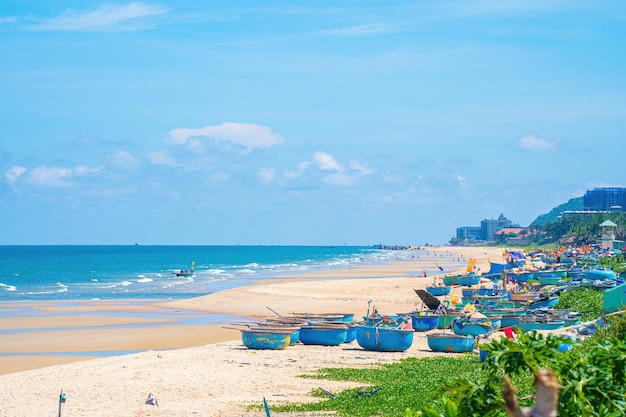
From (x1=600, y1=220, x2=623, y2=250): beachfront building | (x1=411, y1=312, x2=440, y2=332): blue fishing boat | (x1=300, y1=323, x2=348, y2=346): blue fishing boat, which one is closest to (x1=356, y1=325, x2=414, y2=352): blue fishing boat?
(x1=300, y1=323, x2=348, y2=346): blue fishing boat

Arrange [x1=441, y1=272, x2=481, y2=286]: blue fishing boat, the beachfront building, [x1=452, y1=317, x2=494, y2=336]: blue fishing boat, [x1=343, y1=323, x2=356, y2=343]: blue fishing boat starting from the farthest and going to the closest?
the beachfront building < [x1=441, y1=272, x2=481, y2=286]: blue fishing boat < [x1=343, y1=323, x2=356, y2=343]: blue fishing boat < [x1=452, y1=317, x2=494, y2=336]: blue fishing boat

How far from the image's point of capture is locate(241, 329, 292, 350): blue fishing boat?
2692 cm

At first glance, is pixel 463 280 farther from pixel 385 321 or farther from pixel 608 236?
pixel 608 236

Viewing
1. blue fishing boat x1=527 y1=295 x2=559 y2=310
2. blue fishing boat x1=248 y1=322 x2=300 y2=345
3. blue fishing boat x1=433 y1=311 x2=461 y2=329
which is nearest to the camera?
blue fishing boat x1=248 y1=322 x2=300 y2=345

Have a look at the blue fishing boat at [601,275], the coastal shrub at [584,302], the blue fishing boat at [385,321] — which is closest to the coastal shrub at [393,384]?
the blue fishing boat at [385,321]

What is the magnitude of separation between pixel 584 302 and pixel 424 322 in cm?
873

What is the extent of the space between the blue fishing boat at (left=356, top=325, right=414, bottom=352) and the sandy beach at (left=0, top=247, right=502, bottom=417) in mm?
451

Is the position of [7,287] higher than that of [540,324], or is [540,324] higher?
[540,324]

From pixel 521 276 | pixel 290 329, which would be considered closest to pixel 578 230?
pixel 521 276

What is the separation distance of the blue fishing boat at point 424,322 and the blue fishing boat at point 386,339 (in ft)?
17.7

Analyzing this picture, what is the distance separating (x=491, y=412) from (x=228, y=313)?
125 ft

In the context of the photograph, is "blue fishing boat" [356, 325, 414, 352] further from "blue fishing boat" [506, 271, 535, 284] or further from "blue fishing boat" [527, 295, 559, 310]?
"blue fishing boat" [506, 271, 535, 284]

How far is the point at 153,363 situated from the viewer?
24062 millimetres

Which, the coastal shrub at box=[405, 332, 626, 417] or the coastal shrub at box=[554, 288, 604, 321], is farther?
the coastal shrub at box=[554, 288, 604, 321]
